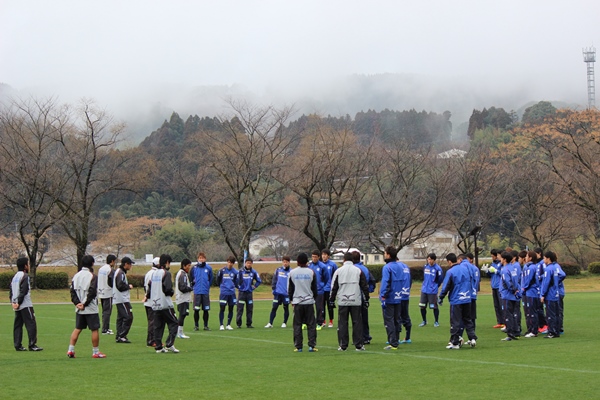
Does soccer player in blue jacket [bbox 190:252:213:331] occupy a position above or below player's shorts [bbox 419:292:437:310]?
above

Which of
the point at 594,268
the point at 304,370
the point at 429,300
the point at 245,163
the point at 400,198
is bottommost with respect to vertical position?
the point at 304,370

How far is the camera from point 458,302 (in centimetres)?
1567

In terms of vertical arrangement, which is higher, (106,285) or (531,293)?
(106,285)

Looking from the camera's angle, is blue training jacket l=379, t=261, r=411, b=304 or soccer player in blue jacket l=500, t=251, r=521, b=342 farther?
soccer player in blue jacket l=500, t=251, r=521, b=342

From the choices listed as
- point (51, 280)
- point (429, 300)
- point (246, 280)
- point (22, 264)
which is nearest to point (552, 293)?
point (429, 300)

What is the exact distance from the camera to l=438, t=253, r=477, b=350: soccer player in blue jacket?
15.6m

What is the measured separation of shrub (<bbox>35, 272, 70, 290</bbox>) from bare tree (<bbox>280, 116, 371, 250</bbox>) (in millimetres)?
14618

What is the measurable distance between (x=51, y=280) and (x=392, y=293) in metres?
36.3

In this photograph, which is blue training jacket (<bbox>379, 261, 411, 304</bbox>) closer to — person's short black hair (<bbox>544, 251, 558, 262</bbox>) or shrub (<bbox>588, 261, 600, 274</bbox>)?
person's short black hair (<bbox>544, 251, 558, 262</bbox>)

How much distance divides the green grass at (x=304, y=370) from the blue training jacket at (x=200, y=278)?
265 cm

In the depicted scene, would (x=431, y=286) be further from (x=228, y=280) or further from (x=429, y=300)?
(x=228, y=280)

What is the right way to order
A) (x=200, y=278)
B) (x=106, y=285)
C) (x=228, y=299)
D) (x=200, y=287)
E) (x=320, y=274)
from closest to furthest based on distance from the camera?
(x=106, y=285) < (x=320, y=274) < (x=200, y=278) < (x=200, y=287) < (x=228, y=299)

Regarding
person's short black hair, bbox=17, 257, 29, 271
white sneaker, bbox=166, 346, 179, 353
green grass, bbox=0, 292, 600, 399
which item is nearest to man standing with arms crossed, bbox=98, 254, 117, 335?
green grass, bbox=0, 292, 600, 399

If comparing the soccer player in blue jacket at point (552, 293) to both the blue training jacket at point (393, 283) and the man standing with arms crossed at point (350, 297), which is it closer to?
the blue training jacket at point (393, 283)
